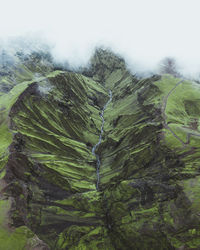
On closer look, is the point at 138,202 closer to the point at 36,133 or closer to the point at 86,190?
the point at 86,190

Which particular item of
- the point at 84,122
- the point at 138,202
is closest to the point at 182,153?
the point at 138,202

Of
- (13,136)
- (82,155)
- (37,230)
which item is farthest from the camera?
(82,155)

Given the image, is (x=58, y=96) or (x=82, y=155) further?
(x=58, y=96)

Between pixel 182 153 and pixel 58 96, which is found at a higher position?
pixel 182 153

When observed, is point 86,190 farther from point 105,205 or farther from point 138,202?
point 138,202

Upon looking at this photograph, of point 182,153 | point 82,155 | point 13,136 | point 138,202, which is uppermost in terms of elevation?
point 182,153

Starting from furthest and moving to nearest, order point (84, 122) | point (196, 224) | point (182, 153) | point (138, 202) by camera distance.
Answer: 1. point (84, 122)
2. point (182, 153)
3. point (138, 202)
4. point (196, 224)
